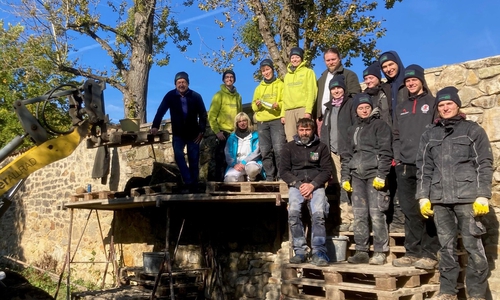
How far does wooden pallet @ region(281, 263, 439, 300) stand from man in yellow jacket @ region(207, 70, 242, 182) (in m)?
2.48

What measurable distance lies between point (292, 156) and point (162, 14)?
1164cm

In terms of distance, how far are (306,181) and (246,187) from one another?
1.20 meters

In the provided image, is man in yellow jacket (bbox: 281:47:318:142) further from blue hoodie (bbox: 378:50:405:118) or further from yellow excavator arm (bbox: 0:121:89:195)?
yellow excavator arm (bbox: 0:121:89:195)

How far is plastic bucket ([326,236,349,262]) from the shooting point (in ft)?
19.1

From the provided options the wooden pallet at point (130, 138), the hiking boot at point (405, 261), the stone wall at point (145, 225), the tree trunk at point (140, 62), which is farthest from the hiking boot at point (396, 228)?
Answer: the tree trunk at point (140, 62)

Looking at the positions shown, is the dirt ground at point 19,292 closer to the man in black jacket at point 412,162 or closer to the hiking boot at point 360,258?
the hiking boot at point 360,258

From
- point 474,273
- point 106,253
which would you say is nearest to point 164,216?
point 106,253

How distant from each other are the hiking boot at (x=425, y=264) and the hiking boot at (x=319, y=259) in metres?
0.87

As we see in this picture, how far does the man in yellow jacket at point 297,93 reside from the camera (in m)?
6.56

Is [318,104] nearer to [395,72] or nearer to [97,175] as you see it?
[395,72]

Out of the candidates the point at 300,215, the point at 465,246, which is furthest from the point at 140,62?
the point at 465,246

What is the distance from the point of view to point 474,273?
178 inches

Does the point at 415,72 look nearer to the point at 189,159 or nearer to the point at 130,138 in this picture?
the point at 189,159

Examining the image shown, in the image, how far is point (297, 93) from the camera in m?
6.64
